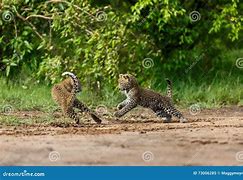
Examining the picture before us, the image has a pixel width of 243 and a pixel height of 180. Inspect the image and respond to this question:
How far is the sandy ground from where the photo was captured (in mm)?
7809

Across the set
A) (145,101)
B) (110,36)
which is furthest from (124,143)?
(110,36)

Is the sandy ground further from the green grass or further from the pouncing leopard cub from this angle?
the green grass

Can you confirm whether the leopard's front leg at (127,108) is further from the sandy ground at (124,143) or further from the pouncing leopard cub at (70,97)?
the pouncing leopard cub at (70,97)

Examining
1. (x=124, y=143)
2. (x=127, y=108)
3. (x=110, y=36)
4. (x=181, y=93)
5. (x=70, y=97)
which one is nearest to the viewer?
(x=124, y=143)

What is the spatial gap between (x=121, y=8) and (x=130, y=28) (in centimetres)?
66

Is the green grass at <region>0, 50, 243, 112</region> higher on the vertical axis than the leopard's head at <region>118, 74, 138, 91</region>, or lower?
lower

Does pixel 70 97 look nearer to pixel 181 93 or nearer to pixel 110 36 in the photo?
pixel 110 36

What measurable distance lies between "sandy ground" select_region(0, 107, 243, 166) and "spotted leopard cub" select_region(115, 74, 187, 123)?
0.29 meters

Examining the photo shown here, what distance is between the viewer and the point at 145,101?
10172 millimetres

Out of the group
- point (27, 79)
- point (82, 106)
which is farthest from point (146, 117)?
point (27, 79)

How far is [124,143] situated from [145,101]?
6.17ft

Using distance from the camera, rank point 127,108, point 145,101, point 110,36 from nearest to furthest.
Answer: point 127,108
point 145,101
point 110,36

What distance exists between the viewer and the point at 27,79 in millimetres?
12961

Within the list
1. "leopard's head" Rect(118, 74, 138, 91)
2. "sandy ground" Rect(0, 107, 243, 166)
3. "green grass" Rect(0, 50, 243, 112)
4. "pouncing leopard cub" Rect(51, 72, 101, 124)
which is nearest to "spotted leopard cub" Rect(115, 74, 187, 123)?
"leopard's head" Rect(118, 74, 138, 91)
